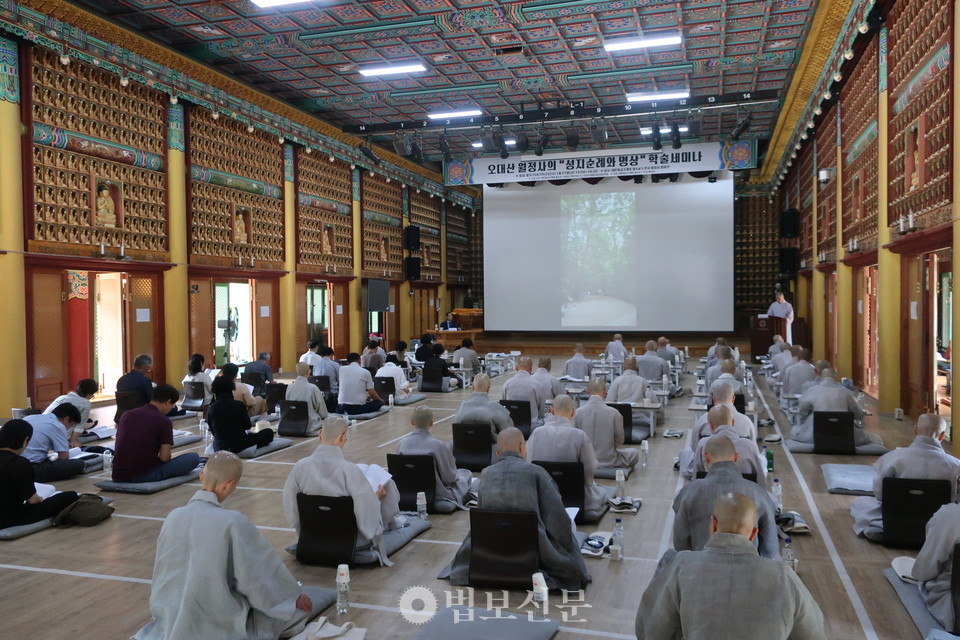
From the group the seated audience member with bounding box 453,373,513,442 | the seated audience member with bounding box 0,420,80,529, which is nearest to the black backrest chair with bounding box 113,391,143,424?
the seated audience member with bounding box 0,420,80,529

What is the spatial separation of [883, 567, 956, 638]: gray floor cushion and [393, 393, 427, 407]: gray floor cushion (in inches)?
380

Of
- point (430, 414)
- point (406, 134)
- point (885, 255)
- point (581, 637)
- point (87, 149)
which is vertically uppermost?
point (406, 134)

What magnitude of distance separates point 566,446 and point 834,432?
14.3 ft

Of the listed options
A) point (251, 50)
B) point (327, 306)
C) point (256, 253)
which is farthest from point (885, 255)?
point (327, 306)

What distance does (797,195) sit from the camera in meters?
22.6

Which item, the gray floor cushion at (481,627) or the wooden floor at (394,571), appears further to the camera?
the wooden floor at (394,571)

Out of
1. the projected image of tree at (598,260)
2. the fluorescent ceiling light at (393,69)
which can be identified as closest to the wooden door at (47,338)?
the fluorescent ceiling light at (393,69)

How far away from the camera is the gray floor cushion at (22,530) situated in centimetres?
619

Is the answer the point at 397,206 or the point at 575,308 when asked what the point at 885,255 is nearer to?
the point at 575,308

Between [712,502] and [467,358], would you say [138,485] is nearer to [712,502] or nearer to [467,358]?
[712,502]

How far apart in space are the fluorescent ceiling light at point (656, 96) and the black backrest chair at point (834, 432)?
33.0 feet

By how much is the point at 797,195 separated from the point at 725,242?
2.82 meters

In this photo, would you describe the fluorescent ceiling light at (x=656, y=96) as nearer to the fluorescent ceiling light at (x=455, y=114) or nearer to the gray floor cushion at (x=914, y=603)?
the fluorescent ceiling light at (x=455, y=114)

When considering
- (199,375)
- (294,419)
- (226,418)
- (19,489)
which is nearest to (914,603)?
(19,489)
